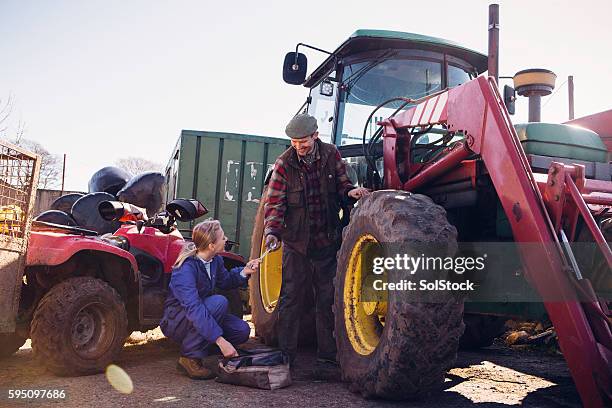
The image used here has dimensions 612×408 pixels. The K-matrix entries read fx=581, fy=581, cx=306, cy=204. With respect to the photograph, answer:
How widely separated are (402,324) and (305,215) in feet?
5.65

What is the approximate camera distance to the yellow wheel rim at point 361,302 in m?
3.68

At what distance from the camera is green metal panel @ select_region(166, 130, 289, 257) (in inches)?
360

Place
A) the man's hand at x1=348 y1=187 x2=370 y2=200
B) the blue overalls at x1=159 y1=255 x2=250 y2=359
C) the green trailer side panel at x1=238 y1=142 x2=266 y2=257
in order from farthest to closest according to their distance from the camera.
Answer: the green trailer side panel at x1=238 y1=142 x2=266 y2=257 < the man's hand at x1=348 y1=187 x2=370 y2=200 < the blue overalls at x1=159 y1=255 x2=250 y2=359

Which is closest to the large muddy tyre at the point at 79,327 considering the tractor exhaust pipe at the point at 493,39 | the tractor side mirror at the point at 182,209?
the tractor side mirror at the point at 182,209

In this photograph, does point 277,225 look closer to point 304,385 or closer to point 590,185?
point 304,385

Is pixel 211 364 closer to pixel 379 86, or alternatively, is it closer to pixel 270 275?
pixel 270 275

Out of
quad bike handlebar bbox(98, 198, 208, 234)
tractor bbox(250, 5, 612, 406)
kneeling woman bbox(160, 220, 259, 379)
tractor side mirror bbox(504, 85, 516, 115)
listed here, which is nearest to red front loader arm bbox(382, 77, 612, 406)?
tractor bbox(250, 5, 612, 406)

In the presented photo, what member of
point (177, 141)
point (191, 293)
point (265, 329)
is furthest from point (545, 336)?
point (177, 141)

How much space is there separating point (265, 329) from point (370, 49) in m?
2.70

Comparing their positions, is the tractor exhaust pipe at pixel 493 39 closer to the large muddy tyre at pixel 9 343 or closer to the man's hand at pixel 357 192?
the man's hand at pixel 357 192

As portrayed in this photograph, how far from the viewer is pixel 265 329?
5.18 metres

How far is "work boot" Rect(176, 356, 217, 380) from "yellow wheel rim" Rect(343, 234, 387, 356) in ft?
3.40

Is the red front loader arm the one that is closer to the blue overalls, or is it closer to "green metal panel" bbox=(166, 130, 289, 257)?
the blue overalls

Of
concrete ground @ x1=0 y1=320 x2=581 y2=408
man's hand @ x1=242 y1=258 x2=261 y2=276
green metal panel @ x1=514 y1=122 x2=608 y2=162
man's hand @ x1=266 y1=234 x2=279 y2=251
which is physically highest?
green metal panel @ x1=514 y1=122 x2=608 y2=162
